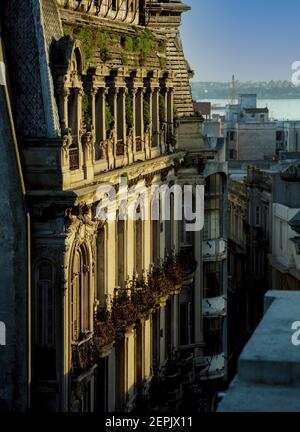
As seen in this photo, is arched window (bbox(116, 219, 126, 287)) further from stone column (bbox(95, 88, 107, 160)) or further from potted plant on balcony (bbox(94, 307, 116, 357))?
stone column (bbox(95, 88, 107, 160))

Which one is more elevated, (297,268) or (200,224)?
(200,224)

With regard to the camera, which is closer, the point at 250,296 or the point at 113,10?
the point at 113,10

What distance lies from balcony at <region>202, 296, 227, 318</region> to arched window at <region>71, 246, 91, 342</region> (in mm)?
18123


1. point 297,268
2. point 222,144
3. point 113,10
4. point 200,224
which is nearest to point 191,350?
point 200,224

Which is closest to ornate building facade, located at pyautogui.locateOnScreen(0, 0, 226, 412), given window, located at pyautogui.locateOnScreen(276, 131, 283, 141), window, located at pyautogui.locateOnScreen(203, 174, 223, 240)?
window, located at pyautogui.locateOnScreen(203, 174, 223, 240)

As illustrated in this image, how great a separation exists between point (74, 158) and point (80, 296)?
316 cm

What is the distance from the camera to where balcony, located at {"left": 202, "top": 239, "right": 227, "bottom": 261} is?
48875mm

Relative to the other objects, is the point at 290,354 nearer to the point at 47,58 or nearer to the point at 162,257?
the point at 47,58

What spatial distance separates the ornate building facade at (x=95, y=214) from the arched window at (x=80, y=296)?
0.12 feet

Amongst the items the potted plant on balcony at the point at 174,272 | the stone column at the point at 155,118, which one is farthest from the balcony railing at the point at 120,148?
the potted plant on balcony at the point at 174,272

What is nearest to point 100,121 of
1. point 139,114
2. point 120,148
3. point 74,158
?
point 120,148

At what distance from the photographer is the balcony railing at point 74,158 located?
29.2 metres

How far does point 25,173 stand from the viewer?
28031 mm
